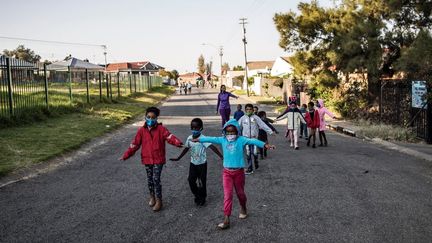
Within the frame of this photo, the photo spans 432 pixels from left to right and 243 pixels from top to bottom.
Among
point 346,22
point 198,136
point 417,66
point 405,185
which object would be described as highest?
point 346,22

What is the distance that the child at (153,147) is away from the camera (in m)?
6.88

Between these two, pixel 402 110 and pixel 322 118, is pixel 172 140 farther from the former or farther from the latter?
pixel 402 110

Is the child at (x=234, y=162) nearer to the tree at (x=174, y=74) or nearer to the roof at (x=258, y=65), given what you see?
the roof at (x=258, y=65)

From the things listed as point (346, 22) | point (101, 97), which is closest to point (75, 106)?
point (101, 97)

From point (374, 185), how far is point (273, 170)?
7.33ft

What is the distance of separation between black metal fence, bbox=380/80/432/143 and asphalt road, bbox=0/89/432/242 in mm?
4271

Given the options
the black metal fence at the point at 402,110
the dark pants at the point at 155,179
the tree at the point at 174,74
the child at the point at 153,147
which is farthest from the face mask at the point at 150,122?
the tree at the point at 174,74

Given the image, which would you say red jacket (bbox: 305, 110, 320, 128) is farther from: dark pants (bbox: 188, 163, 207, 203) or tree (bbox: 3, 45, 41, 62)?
tree (bbox: 3, 45, 41, 62)

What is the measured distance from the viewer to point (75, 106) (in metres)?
21.8

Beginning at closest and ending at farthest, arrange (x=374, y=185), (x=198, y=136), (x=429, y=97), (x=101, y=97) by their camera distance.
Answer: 1. (x=198, y=136)
2. (x=374, y=185)
3. (x=429, y=97)
4. (x=101, y=97)

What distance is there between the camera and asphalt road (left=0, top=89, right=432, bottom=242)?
562cm

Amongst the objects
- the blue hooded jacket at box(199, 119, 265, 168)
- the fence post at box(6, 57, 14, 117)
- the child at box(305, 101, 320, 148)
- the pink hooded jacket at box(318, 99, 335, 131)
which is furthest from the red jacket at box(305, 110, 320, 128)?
the fence post at box(6, 57, 14, 117)

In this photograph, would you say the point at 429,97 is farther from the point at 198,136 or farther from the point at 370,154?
the point at 198,136

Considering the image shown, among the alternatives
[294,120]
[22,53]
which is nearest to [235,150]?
[294,120]
